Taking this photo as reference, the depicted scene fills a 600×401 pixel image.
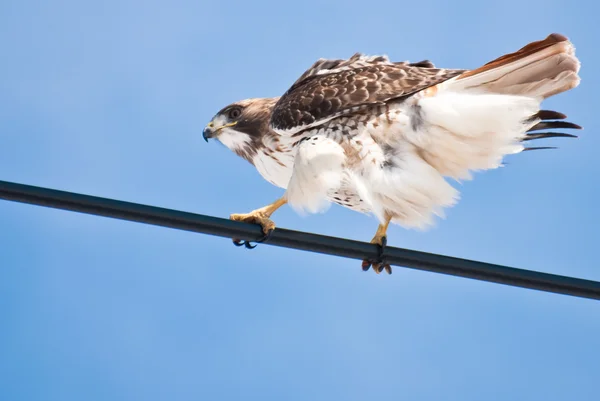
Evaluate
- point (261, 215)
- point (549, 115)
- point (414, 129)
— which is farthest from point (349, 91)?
point (549, 115)

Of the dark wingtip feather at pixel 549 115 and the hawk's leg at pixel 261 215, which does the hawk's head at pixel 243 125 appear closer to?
the hawk's leg at pixel 261 215

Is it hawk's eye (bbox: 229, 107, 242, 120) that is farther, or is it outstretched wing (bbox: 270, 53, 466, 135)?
hawk's eye (bbox: 229, 107, 242, 120)

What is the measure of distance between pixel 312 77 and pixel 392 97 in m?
1.05

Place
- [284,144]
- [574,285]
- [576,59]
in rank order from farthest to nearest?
[284,144], [576,59], [574,285]

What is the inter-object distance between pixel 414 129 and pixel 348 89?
2.08ft

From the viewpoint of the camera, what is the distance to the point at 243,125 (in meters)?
7.82

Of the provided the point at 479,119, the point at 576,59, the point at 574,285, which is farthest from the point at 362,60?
the point at 574,285

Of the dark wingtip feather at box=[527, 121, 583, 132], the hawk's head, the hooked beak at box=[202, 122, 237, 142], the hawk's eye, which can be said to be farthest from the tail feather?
the hooked beak at box=[202, 122, 237, 142]

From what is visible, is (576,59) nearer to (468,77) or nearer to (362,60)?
(468,77)

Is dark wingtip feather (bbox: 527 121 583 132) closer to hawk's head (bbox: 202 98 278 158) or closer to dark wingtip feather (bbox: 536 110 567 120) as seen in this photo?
dark wingtip feather (bbox: 536 110 567 120)

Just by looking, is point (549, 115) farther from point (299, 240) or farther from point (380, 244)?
point (299, 240)

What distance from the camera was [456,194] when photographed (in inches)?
254

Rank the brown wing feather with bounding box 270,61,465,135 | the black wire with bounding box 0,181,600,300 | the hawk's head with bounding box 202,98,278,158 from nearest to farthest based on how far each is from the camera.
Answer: the black wire with bounding box 0,181,600,300, the brown wing feather with bounding box 270,61,465,135, the hawk's head with bounding box 202,98,278,158

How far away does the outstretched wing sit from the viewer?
6441mm
